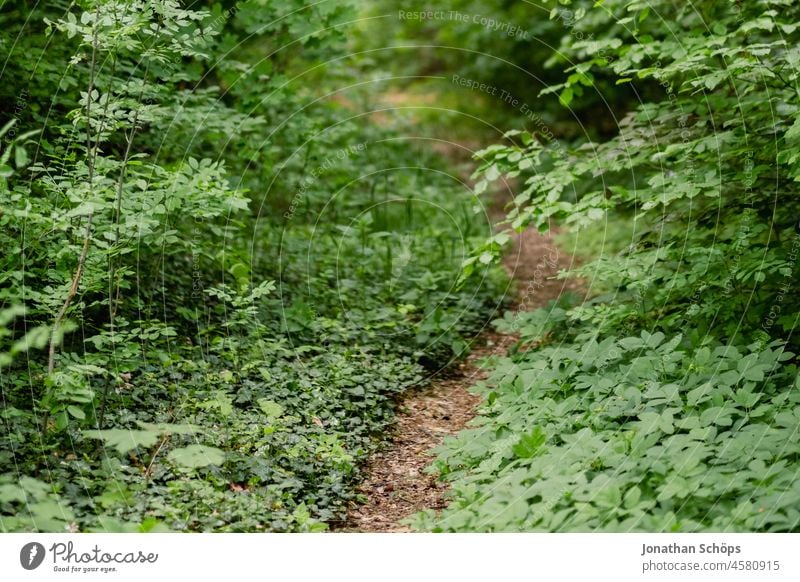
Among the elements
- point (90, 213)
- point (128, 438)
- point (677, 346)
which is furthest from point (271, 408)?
point (677, 346)

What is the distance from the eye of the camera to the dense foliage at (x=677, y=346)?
11.2ft

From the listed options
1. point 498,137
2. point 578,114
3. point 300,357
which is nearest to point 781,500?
point 300,357

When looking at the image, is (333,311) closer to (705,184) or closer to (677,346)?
(677,346)

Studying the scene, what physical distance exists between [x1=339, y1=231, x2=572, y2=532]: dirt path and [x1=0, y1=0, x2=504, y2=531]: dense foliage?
0.14 meters

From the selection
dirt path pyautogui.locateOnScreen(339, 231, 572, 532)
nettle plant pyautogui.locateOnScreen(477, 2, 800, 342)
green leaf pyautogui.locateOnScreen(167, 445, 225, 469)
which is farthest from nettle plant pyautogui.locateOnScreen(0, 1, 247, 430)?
nettle plant pyautogui.locateOnScreen(477, 2, 800, 342)

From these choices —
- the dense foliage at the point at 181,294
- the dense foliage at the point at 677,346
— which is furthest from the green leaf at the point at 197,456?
the dense foliage at the point at 677,346

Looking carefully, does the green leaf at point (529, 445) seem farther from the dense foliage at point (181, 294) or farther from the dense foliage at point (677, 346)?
the dense foliage at point (181, 294)

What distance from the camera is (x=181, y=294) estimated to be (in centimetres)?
544

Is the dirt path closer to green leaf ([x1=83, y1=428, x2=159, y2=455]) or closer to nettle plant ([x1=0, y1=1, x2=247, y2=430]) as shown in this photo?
green leaf ([x1=83, y1=428, x2=159, y2=455])

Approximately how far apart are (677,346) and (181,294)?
3748 millimetres

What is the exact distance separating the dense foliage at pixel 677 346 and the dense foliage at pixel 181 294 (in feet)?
3.10

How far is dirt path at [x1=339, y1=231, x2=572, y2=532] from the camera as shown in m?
4.09

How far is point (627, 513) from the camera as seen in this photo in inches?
130

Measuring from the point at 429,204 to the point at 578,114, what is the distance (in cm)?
337
